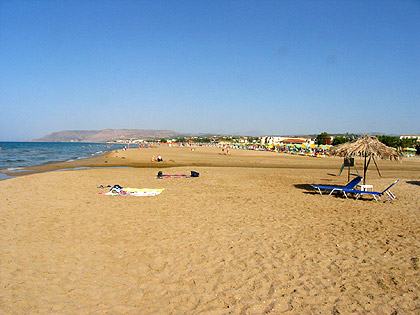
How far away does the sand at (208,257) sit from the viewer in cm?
341

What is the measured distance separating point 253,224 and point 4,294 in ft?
15.0

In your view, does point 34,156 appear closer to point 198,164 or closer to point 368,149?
point 198,164

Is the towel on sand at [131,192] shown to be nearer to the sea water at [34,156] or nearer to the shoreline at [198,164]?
the shoreline at [198,164]

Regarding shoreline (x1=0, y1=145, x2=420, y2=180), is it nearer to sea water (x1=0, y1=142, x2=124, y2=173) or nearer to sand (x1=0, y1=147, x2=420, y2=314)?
sea water (x1=0, y1=142, x2=124, y2=173)

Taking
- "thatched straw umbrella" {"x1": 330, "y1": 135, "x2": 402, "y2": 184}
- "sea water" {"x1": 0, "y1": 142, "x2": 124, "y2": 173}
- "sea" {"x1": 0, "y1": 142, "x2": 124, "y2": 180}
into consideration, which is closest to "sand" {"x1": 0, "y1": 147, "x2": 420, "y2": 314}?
"thatched straw umbrella" {"x1": 330, "y1": 135, "x2": 402, "y2": 184}

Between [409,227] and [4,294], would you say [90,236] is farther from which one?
[409,227]

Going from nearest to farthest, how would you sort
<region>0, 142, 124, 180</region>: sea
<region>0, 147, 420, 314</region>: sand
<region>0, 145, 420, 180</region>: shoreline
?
<region>0, 147, 420, 314</region>: sand < <region>0, 145, 420, 180</region>: shoreline < <region>0, 142, 124, 180</region>: sea

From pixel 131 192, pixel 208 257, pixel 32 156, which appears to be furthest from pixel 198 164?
pixel 32 156

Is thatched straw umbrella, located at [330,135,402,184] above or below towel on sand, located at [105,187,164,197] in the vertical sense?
above

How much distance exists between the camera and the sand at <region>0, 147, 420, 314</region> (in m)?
3.41

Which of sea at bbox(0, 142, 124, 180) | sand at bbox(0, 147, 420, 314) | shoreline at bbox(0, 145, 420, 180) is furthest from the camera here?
sea at bbox(0, 142, 124, 180)

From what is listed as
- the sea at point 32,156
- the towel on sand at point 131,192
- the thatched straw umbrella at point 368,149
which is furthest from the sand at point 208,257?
the sea at point 32,156

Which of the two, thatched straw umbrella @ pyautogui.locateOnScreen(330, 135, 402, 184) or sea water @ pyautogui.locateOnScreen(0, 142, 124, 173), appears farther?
sea water @ pyautogui.locateOnScreen(0, 142, 124, 173)

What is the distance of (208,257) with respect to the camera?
463 centimetres
